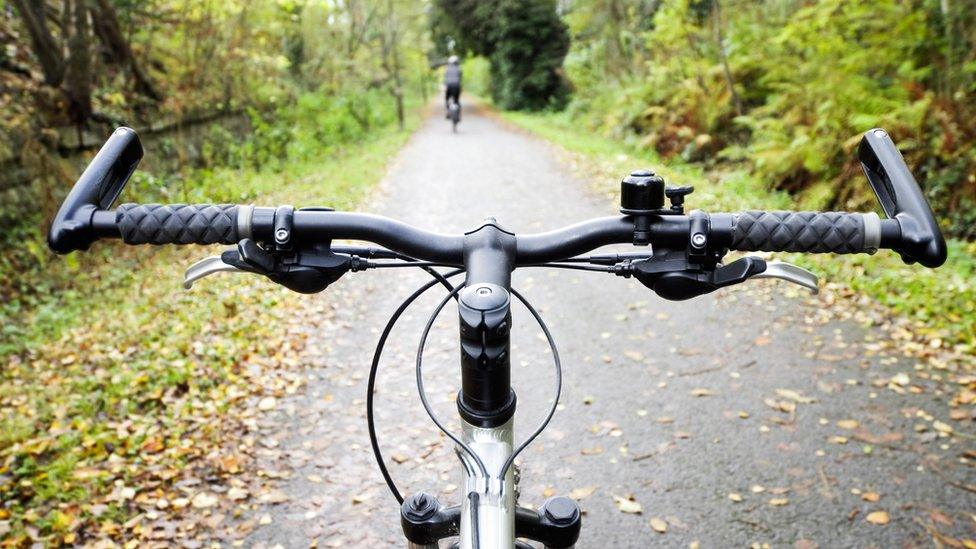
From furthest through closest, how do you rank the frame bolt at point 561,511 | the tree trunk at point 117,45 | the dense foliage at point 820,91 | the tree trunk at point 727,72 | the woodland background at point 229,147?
1. the tree trunk at point 727,72
2. the tree trunk at point 117,45
3. the dense foliage at point 820,91
4. the woodland background at point 229,147
5. the frame bolt at point 561,511

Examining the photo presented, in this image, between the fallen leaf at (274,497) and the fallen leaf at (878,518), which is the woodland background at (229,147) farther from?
the fallen leaf at (878,518)

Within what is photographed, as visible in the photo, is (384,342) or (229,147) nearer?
(384,342)

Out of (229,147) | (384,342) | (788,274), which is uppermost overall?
(788,274)

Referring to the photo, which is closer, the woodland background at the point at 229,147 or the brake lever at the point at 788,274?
the brake lever at the point at 788,274

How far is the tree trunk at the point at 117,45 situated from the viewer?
1053cm

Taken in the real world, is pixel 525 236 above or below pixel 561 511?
above

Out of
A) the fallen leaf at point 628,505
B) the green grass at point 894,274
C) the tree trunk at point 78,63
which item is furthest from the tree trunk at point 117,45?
the fallen leaf at point 628,505

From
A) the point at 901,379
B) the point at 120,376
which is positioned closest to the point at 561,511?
the point at 901,379

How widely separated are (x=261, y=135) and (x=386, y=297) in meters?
10.1

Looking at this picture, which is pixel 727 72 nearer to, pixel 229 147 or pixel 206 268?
pixel 229 147

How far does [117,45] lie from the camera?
11.1 m

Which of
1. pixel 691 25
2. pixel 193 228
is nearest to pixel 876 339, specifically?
pixel 193 228

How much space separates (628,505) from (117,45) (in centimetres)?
1161

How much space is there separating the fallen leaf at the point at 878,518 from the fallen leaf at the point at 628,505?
126 centimetres
